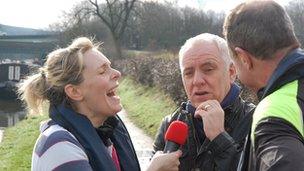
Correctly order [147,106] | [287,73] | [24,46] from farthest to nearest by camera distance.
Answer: [24,46] < [147,106] < [287,73]

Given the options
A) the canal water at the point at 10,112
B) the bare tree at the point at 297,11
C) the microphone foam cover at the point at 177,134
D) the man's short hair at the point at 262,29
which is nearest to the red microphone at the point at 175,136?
the microphone foam cover at the point at 177,134

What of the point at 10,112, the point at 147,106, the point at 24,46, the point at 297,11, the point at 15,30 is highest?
the point at 297,11

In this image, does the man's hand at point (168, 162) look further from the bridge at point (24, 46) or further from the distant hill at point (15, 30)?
the distant hill at point (15, 30)

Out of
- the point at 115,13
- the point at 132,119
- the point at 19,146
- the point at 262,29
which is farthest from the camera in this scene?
the point at 115,13

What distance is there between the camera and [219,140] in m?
2.66

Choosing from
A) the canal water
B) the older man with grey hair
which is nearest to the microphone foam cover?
the older man with grey hair

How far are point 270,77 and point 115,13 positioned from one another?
5390 centimetres

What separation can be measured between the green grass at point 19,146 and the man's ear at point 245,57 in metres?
8.63

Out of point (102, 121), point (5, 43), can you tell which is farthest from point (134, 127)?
point (5, 43)

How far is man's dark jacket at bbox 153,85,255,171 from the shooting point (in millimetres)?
2672

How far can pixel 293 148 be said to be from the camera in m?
1.75

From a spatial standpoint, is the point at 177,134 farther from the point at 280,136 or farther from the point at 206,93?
the point at 280,136

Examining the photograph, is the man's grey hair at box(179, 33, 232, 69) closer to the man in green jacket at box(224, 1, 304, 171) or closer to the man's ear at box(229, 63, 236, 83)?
the man's ear at box(229, 63, 236, 83)

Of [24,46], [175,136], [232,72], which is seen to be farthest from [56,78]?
[24,46]
